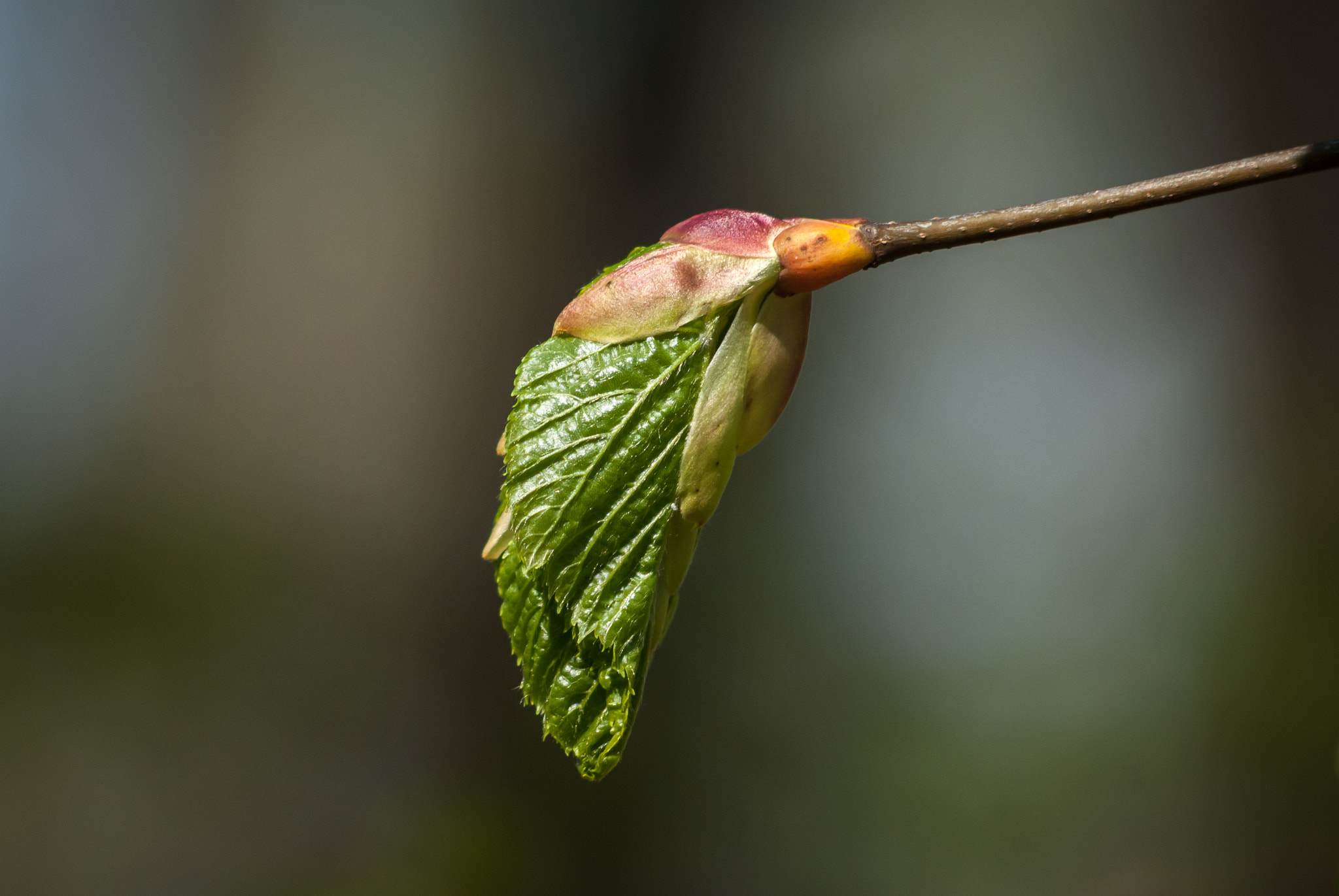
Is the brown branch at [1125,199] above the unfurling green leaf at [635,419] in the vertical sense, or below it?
above

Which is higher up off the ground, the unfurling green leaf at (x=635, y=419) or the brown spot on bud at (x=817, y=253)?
the brown spot on bud at (x=817, y=253)

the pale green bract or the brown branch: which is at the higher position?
the brown branch

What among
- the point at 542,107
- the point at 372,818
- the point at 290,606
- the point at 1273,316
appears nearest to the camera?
the point at 372,818

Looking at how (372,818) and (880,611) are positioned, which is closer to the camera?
(372,818)

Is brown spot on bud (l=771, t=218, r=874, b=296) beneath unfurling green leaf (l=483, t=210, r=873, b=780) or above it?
above

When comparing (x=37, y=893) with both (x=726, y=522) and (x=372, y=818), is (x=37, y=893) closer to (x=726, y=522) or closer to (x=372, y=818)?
(x=372, y=818)

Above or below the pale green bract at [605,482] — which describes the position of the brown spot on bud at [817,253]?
above

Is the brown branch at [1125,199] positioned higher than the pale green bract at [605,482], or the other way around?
the brown branch at [1125,199]

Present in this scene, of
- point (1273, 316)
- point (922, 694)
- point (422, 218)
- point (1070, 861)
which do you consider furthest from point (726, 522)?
point (1273, 316)

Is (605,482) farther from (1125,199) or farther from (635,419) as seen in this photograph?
(1125,199)
